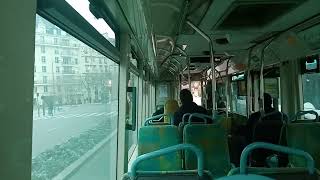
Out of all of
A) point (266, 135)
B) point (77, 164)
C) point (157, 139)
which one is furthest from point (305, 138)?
point (77, 164)

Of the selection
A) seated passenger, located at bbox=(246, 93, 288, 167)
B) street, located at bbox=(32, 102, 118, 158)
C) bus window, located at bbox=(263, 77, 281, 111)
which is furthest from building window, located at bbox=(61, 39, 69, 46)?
bus window, located at bbox=(263, 77, 281, 111)

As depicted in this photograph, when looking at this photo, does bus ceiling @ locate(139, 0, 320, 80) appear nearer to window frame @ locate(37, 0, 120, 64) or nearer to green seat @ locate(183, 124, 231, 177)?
window frame @ locate(37, 0, 120, 64)

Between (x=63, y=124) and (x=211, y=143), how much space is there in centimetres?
189

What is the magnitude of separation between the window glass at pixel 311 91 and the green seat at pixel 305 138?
138 cm

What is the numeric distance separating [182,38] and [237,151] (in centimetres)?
188

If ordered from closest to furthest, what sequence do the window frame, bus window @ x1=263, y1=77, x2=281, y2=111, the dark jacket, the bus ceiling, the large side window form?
the window frame, the bus ceiling, the dark jacket, bus window @ x1=263, y1=77, x2=281, y2=111, the large side window

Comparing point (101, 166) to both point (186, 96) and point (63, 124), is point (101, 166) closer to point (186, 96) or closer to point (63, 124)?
point (63, 124)

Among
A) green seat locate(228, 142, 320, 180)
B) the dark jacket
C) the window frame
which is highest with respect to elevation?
the window frame

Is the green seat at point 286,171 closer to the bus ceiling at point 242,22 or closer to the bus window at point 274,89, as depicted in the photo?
the bus ceiling at point 242,22

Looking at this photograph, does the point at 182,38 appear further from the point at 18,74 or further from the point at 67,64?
the point at 18,74

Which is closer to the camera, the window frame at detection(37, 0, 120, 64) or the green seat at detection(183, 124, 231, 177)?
the window frame at detection(37, 0, 120, 64)

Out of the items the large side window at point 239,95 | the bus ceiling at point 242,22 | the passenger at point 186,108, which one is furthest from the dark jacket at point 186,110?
the large side window at point 239,95

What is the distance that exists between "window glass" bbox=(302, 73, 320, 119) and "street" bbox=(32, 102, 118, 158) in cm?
280

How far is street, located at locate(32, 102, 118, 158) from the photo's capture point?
3.87 ft
